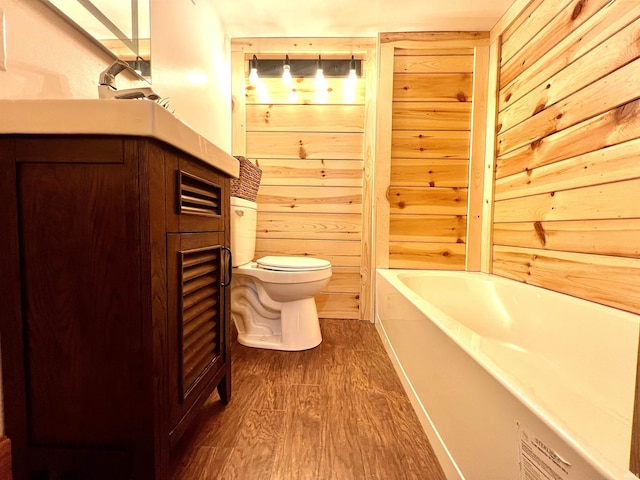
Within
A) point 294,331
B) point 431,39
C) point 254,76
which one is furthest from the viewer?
point 254,76

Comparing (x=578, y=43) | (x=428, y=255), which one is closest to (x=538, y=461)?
(x=578, y=43)

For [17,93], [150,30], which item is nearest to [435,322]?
[17,93]

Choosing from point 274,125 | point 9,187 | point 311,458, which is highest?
point 274,125

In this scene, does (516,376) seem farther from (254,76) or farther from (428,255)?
(254,76)

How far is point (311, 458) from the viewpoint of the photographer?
2.86 feet

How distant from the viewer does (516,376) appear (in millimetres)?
581

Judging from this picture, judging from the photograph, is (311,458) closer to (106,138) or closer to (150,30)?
(106,138)

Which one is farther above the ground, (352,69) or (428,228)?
(352,69)

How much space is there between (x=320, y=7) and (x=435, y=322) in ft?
6.26

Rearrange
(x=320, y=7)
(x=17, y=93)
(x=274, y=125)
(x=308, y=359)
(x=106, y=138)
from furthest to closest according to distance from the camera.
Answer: (x=274, y=125) < (x=320, y=7) < (x=308, y=359) < (x=17, y=93) < (x=106, y=138)

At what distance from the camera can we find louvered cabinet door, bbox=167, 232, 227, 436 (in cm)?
69

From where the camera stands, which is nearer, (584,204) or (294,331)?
(584,204)

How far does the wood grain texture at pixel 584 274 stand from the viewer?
3.18 ft

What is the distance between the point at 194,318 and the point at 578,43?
1.80m
